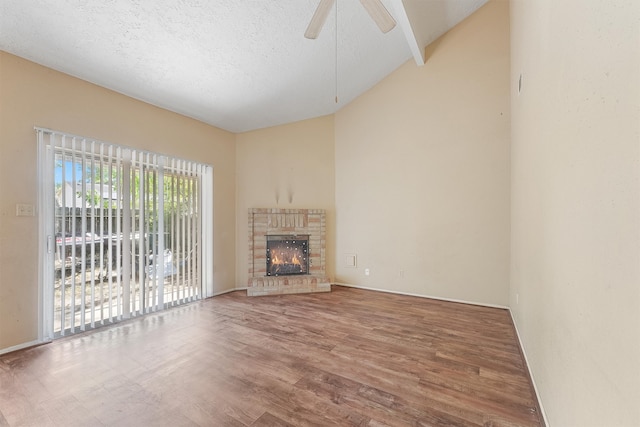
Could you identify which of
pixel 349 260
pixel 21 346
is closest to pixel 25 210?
pixel 21 346

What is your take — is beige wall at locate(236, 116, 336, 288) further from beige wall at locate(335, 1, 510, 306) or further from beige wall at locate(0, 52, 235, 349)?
beige wall at locate(0, 52, 235, 349)

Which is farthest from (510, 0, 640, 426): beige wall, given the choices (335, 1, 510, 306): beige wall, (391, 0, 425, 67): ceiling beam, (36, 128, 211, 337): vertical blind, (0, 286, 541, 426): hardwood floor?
(36, 128, 211, 337): vertical blind

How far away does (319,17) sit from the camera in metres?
2.01

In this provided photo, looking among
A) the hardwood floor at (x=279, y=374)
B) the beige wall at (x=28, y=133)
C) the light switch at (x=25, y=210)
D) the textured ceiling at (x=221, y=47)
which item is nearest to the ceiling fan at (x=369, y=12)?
the textured ceiling at (x=221, y=47)

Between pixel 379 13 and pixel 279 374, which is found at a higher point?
pixel 379 13

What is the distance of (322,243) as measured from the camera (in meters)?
4.85

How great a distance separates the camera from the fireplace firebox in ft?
15.3

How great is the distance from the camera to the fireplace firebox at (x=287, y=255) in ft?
15.3

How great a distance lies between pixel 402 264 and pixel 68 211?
4.57 meters

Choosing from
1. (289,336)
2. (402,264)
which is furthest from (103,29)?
(402,264)

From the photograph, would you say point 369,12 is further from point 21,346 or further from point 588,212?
point 21,346

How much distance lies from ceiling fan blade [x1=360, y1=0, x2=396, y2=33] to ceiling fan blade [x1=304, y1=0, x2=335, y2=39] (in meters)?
0.26

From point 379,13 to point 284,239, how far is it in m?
3.62

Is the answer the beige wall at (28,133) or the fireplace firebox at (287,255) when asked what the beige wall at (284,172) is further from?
the beige wall at (28,133)
